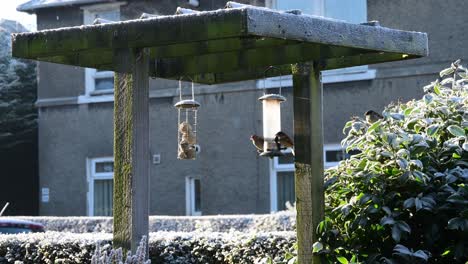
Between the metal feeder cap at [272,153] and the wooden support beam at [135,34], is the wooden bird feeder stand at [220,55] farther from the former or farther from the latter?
the metal feeder cap at [272,153]

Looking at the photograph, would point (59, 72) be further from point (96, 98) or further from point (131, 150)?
point (131, 150)

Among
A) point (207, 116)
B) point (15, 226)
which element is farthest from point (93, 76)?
point (15, 226)

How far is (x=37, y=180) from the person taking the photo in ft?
84.7

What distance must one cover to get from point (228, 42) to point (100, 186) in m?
16.1

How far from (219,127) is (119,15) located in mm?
3664

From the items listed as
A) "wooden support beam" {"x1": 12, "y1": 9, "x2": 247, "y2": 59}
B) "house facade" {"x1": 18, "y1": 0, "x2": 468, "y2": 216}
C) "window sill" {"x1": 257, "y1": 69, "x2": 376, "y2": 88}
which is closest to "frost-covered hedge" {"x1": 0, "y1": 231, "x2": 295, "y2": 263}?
"wooden support beam" {"x1": 12, "y1": 9, "x2": 247, "y2": 59}

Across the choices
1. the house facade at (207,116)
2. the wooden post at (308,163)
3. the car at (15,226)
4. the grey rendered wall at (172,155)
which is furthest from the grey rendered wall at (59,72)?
the wooden post at (308,163)

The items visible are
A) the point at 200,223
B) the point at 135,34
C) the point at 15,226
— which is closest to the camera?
the point at 135,34

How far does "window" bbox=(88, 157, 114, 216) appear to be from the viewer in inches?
912

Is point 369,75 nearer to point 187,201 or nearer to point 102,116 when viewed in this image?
point 187,201

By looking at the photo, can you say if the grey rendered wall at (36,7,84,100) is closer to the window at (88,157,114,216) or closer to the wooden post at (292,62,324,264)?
the window at (88,157,114,216)

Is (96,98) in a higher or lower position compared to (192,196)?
higher

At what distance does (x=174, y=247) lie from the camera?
10344 mm

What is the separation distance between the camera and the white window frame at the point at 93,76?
2273 cm
